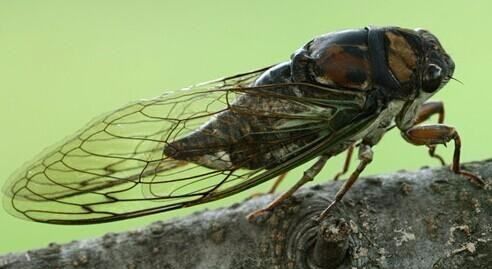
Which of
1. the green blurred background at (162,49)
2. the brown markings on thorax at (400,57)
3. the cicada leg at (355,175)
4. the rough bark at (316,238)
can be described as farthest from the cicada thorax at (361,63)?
the green blurred background at (162,49)

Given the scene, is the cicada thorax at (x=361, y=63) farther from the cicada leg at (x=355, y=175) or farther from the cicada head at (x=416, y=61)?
the cicada leg at (x=355, y=175)

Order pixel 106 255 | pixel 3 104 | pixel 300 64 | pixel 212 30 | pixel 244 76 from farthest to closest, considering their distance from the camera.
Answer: pixel 212 30 < pixel 3 104 < pixel 244 76 < pixel 300 64 < pixel 106 255

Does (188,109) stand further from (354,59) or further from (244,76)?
(354,59)

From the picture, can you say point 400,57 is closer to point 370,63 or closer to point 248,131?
point 370,63

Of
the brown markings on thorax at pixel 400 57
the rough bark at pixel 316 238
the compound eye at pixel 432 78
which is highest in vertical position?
the brown markings on thorax at pixel 400 57

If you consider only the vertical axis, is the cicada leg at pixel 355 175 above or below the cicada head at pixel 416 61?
below

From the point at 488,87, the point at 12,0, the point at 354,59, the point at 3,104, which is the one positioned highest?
the point at 12,0

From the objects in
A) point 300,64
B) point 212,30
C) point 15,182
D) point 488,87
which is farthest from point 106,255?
point 212,30

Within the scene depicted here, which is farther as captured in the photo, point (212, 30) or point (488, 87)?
point (212, 30)
